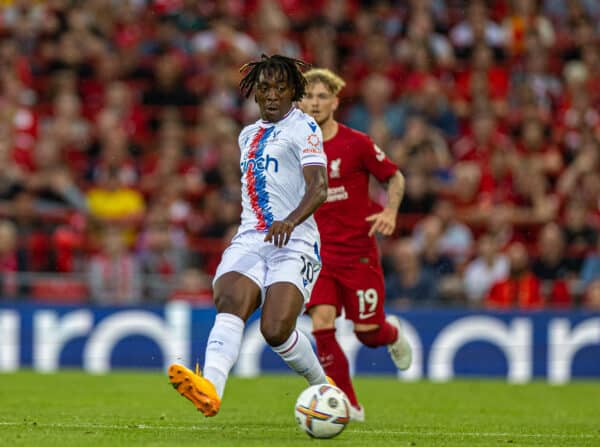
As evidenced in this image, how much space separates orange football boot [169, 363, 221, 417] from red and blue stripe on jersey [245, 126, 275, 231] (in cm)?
129

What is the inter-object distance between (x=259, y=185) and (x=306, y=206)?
0.47 m

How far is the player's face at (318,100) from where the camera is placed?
9242 mm

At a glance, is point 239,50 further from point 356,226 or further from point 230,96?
point 356,226

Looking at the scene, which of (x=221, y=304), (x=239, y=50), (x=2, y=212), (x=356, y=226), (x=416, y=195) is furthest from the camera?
(x=239, y=50)

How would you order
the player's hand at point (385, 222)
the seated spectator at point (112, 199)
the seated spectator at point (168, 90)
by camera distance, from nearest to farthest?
the player's hand at point (385, 222)
the seated spectator at point (112, 199)
the seated spectator at point (168, 90)

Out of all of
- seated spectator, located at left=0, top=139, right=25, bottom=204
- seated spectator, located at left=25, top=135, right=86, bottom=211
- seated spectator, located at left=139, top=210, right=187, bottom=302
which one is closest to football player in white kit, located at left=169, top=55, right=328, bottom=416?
seated spectator, located at left=139, top=210, right=187, bottom=302

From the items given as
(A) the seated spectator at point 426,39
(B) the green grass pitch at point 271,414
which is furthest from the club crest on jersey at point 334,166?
(A) the seated spectator at point 426,39

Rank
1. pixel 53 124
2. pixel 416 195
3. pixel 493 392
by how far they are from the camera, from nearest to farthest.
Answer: pixel 493 392
pixel 416 195
pixel 53 124

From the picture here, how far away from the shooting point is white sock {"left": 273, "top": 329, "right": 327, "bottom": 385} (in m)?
7.63

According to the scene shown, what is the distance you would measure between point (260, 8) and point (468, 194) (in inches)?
209

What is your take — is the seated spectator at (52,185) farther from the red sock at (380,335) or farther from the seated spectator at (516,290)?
the red sock at (380,335)

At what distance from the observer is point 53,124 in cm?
1742

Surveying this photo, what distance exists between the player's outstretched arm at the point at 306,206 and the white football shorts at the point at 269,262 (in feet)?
0.84

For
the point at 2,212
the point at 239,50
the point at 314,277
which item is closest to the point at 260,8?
the point at 239,50
